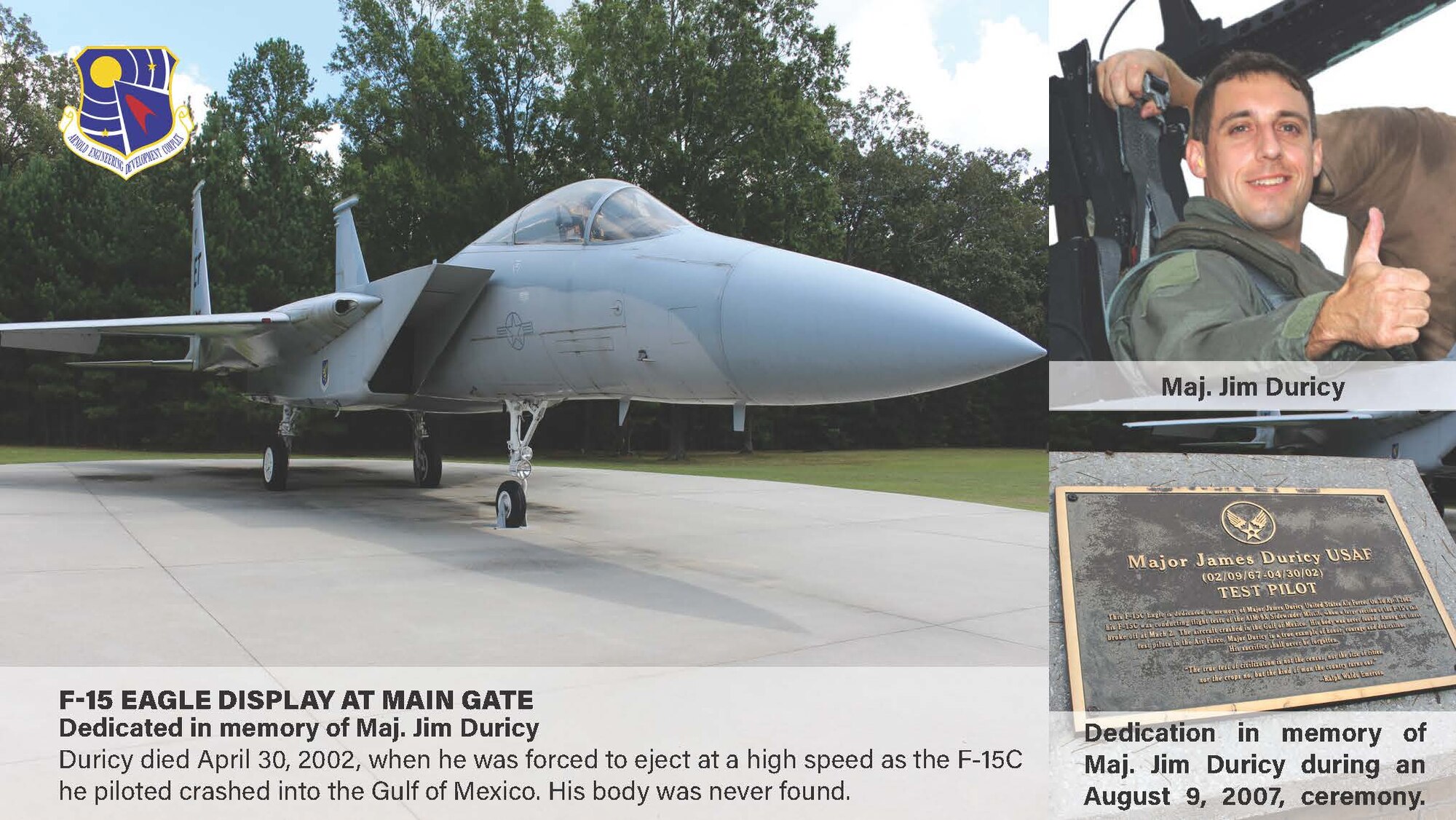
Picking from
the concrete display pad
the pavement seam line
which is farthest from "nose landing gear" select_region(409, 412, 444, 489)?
the pavement seam line

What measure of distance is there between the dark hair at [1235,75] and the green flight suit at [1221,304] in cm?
64

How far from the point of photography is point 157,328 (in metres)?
10.1

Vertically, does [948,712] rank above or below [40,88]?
below

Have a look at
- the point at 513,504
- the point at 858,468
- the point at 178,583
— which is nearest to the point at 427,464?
the point at 513,504

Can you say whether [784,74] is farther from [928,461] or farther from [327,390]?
[327,390]

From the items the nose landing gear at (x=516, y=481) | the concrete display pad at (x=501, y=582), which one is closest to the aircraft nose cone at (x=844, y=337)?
the concrete display pad at (x=501, y=582)

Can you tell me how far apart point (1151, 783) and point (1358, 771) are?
0.84 meters

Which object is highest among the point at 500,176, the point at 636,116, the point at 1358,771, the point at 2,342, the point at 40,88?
the point at 40,88

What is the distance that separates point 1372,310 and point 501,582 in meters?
Result: 6.77

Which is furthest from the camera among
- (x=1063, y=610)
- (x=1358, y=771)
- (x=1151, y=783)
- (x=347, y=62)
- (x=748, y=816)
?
(x=347, y=62)

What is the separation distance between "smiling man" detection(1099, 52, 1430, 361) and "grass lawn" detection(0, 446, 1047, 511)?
465 centimetres

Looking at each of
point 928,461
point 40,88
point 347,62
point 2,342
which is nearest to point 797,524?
point 2,342

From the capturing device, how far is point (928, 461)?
25.7 meters

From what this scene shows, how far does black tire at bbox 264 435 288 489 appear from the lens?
37.1ft
